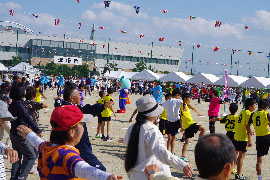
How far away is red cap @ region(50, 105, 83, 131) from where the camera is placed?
293 centimetres

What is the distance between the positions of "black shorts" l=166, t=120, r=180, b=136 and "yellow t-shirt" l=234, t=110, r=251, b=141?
220cm

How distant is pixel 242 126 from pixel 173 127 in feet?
7.85

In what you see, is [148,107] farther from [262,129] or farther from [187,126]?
[187,126]

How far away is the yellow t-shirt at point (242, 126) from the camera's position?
306 inches

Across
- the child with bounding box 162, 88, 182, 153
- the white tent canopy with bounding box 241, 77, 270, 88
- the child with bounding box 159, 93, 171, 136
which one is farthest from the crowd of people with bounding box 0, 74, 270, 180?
the white tent canopy with bounding box 241, 77, 270, 88

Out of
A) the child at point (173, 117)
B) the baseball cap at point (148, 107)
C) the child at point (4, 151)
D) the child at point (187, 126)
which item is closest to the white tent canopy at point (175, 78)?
the child at point (173, 117)

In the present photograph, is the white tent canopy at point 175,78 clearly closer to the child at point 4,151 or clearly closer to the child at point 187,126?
the child at point 187,126

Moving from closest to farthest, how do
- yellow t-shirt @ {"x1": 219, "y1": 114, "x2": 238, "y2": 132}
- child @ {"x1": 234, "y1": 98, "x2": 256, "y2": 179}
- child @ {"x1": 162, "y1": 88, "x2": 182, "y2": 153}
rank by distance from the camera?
child @ {"x1": 234, "y1": 98, "x2": 256, "y2": 179}, yellow t-shirt @ {"x1": 219, "y1": 114, "x2": 238, "y2": 132}, child @ {"x1": 162, "y1": 88, "x2": 182, "y2": 153}

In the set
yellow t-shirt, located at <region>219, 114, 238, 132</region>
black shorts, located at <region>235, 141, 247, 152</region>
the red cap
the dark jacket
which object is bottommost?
black shorts, located at <region>235, 141, 247, 152</region>

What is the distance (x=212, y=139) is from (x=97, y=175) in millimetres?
853

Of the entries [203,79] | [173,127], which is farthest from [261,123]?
[203,79]

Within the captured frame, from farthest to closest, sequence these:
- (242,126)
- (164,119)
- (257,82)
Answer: (257,82)
(164,119)
(242,126)

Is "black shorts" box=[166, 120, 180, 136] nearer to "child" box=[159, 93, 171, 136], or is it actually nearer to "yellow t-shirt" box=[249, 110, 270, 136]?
"child" box=[159, 93, 171, 136]

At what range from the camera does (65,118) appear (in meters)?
2.93
